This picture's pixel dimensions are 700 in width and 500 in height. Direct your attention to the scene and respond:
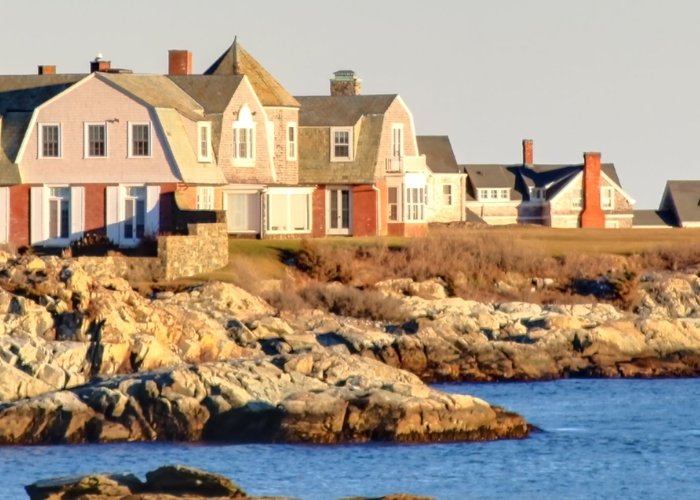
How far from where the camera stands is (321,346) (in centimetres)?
4834

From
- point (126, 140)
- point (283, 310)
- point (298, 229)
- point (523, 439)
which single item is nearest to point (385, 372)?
point (523, 439)

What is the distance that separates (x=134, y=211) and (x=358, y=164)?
10.1 meters

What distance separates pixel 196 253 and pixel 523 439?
2026 cm

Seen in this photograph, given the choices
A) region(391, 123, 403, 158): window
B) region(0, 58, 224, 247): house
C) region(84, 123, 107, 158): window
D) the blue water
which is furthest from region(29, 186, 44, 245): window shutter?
the blue water

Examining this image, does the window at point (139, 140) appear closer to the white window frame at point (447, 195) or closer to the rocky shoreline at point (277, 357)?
the rocky shoreline at point (277, 357)

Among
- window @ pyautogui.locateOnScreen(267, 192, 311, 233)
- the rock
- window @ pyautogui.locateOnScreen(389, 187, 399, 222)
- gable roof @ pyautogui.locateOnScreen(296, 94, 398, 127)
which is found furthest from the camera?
window @ pyautogui.locateOnScreen(389, 187, 399, 222)

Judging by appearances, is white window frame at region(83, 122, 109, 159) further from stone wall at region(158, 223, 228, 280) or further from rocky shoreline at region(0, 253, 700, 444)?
rocky shoreline at region(0, 253, 700, 444)

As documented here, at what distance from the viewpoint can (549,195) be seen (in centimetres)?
10881

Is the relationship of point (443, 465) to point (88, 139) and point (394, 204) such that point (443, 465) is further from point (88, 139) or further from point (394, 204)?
point (394, 204)

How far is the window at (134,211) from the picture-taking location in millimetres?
61406

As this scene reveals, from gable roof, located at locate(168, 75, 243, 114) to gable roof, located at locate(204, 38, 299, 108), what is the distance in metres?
1.97

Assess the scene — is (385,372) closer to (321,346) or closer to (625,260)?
(321,346)

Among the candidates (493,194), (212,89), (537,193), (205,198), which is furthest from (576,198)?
(205,198)

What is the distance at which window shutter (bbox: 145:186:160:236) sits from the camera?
2413 inches
